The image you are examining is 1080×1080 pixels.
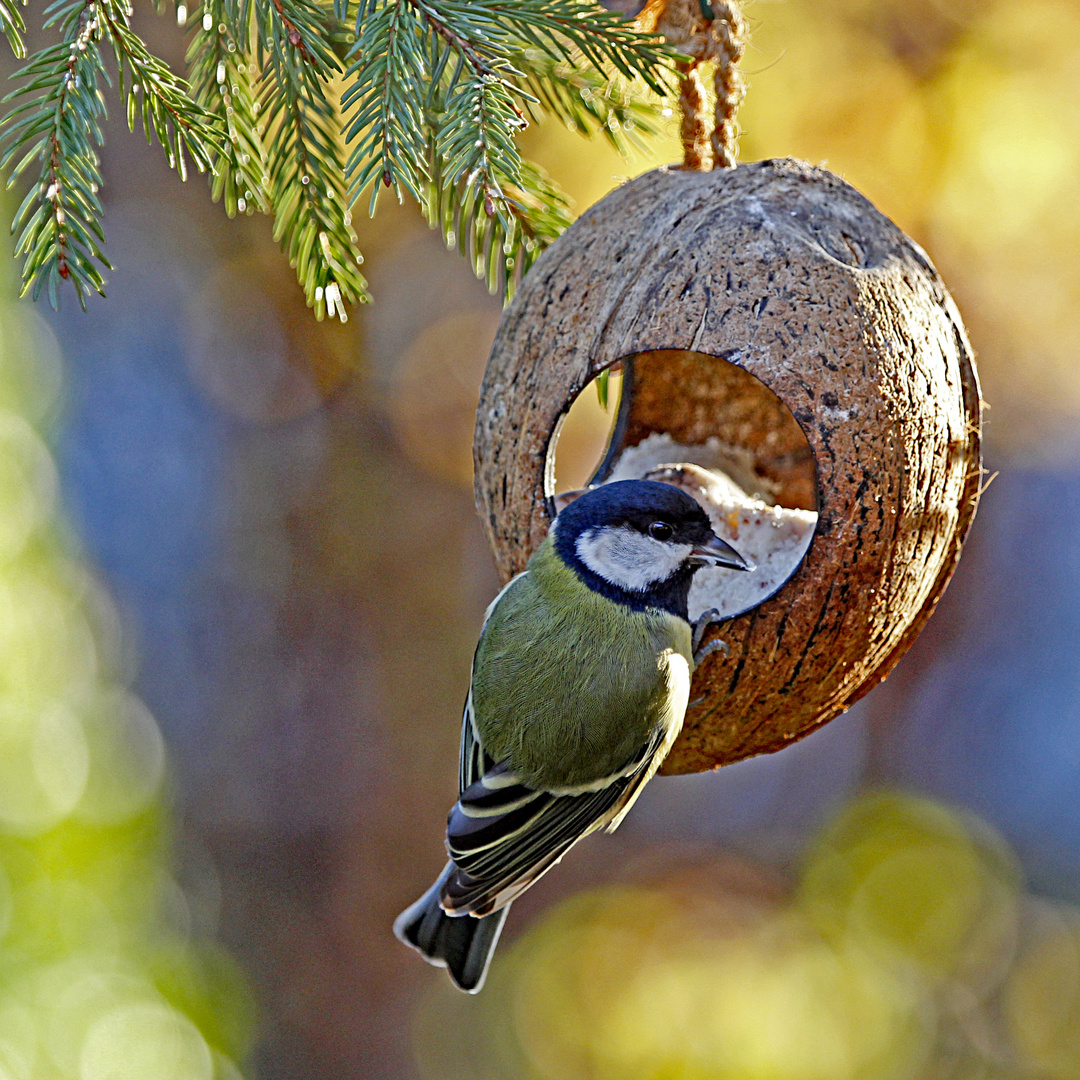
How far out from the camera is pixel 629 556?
1259 mm

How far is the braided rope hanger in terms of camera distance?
4.23 ft

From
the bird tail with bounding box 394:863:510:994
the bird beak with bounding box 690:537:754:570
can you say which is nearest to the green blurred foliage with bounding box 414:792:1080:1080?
the bird tail with bounding box 394:863:510:994

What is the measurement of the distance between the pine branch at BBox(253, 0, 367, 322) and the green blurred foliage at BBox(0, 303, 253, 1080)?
61.5 inches

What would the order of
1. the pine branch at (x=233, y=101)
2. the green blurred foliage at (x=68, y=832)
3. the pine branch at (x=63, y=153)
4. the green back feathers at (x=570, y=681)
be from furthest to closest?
the green blurred foliage at (x=68, y=832), the green back feathers at (x=570, y=681), the pine branch at (x=233, y=101), the pine branch at (x=63, y=153)

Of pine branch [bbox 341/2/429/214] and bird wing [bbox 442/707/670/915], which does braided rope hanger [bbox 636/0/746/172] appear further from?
bird wing [bbox 442/707/670/915]

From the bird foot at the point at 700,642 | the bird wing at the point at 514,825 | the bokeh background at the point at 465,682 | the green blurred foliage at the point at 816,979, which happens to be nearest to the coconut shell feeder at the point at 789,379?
the bird foot at the point at 700,642

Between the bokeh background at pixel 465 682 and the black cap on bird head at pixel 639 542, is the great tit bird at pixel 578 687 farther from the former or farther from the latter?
the bokeh background at pixel 465 682

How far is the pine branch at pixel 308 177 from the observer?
113cm

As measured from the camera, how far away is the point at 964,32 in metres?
2.96

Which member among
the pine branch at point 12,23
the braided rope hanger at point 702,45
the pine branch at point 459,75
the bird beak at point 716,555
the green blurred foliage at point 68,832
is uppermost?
the braided rope hanger at point 702,45

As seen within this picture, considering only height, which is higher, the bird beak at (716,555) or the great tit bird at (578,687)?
the bird beak at (716,555)

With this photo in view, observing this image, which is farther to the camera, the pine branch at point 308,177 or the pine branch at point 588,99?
the pine branch at point 588,99

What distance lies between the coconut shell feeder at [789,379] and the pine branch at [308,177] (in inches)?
9.3

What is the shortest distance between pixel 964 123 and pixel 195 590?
2645mm
